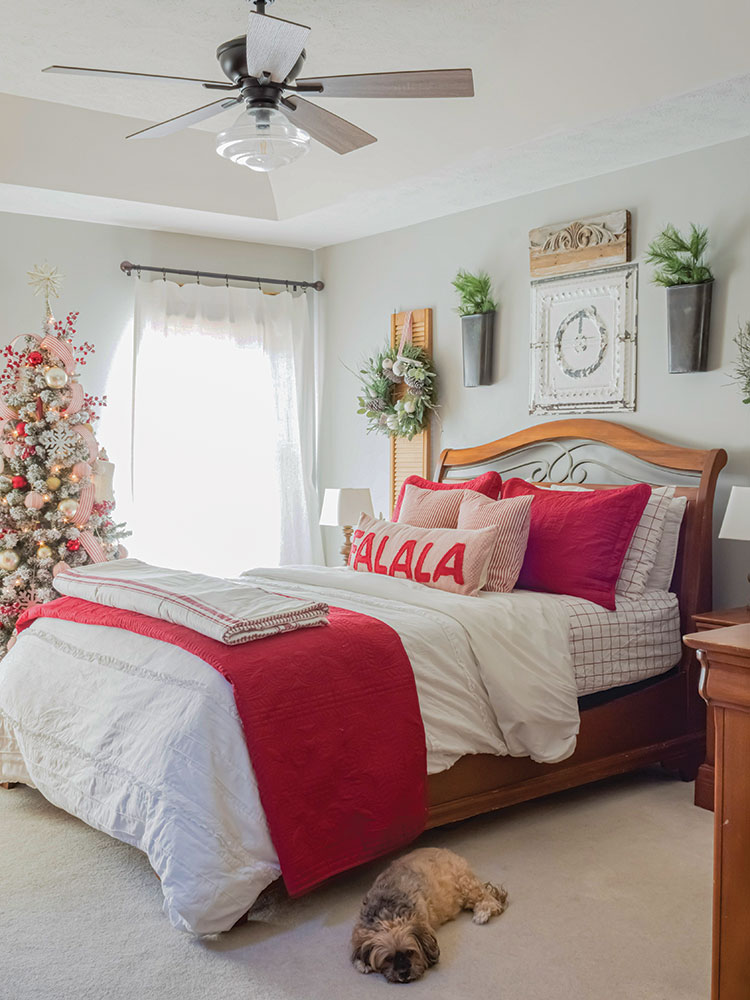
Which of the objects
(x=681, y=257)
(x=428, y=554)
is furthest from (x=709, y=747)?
(x=681, y=257)

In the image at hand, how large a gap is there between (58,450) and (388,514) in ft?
6.51

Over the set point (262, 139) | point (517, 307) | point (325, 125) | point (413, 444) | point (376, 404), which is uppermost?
point (325, 125)

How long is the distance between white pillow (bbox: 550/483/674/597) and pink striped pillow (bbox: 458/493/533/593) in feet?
1.32

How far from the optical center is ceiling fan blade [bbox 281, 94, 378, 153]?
2971 mm

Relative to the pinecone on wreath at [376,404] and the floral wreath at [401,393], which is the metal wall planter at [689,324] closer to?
the floral wreath at [401,393]

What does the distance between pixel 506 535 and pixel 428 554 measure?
312mm

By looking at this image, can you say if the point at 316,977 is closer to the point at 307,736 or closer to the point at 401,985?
the point at 401,985

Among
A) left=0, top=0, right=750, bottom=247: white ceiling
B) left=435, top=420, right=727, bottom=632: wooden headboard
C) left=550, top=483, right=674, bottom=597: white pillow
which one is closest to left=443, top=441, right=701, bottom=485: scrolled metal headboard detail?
left=435, top=420, right=727, bottom=632: wooden headboard

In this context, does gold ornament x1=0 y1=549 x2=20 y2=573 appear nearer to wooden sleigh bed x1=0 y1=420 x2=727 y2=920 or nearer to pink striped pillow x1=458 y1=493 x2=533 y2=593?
pink striped pillow x1=458 y1=493 x2=533 y2=593

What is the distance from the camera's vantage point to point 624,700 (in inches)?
141

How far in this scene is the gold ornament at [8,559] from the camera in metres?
4.70

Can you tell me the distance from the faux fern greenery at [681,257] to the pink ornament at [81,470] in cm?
286

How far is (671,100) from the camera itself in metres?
3.47

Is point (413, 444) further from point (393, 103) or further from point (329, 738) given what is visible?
point (329, 738)
